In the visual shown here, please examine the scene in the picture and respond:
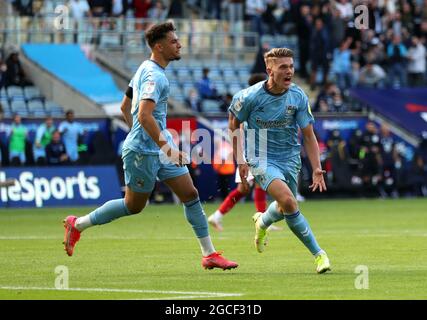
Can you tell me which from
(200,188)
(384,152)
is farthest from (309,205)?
(384,152)

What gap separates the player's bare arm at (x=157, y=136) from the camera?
518 inches

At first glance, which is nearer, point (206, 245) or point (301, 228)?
point (301, 228)

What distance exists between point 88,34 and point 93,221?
2282 cm

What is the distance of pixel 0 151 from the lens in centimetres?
3016

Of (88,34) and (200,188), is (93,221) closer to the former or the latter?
(200,188)

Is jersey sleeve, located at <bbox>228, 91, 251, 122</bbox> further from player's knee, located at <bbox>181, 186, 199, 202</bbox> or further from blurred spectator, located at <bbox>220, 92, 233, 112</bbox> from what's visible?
blurred spectator, located at <bbox>220, 92, 233, 112</bbox>

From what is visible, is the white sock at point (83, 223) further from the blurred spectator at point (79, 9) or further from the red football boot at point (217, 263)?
the blurred spectator at point (79, 9)

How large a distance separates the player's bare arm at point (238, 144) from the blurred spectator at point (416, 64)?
80.6 ft

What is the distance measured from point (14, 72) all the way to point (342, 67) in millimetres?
10136

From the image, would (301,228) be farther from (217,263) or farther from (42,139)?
(42,139)

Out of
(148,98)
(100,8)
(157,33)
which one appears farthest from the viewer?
(100,8)

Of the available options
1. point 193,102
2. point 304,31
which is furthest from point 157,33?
point 304,31

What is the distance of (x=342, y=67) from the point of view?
38031 millimetres

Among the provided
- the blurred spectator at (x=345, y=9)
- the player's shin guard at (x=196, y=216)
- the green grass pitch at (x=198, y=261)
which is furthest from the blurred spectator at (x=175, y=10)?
the player's shin guard at (x=196, y=216)
